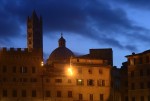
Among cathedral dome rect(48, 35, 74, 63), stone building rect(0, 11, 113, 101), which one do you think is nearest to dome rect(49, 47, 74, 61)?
cathedral dome rect(48, 35, 74, 63)

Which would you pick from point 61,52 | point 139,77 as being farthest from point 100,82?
point 61,52

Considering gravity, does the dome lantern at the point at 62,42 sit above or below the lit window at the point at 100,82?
above

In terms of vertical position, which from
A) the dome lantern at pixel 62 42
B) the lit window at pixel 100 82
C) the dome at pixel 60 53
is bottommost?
the lit window at pixel 100 82

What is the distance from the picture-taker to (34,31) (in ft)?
641

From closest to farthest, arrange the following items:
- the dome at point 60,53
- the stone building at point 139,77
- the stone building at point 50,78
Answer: the stone building at point 139,77 → the stone building at point 50,78 → the dome at point 60,53

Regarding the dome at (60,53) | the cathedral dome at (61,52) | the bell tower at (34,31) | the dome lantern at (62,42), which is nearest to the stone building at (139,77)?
the cathedral dome at (61,52)

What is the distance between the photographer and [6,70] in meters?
111

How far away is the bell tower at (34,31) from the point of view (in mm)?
194375

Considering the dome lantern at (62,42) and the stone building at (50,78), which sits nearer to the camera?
the stone building at (50,78)

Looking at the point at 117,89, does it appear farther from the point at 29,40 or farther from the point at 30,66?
the point at 29,40

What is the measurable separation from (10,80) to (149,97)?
27355 mm

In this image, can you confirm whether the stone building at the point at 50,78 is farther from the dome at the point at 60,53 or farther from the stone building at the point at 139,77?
the dome at the point at 60,53

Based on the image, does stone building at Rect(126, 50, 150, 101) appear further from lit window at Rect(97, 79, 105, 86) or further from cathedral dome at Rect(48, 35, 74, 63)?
cathedral dome at Rect(48, 35, 74, 63)

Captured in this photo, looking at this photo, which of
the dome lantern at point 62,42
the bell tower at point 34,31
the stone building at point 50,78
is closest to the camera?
the stone building at point 50,78
